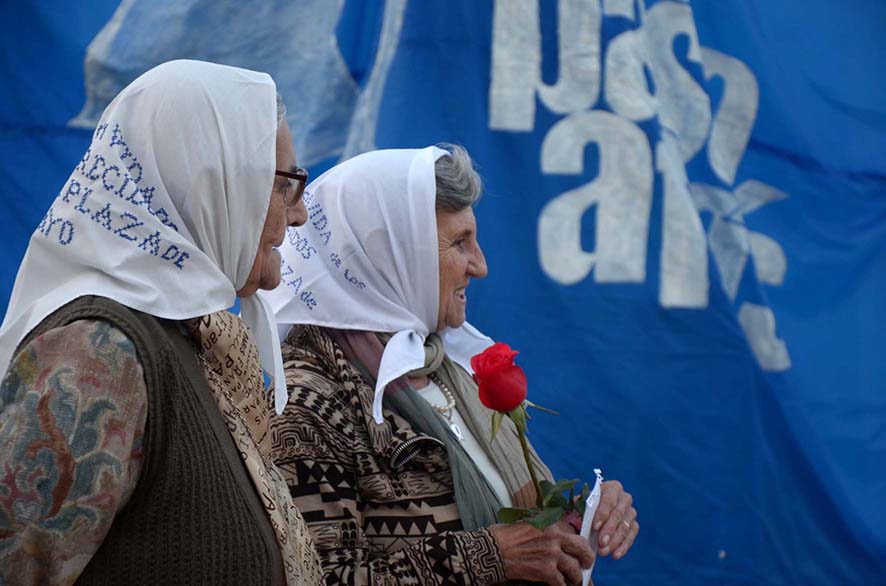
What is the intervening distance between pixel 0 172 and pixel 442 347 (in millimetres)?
1335

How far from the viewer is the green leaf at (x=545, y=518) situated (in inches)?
74.2

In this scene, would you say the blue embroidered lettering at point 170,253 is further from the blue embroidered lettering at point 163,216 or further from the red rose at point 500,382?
the red rose at point 500,382

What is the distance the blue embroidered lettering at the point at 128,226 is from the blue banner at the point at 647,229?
1.69 meters

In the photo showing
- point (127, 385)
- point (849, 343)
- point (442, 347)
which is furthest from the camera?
point (849, 343)

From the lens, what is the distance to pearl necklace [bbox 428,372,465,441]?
217 cm

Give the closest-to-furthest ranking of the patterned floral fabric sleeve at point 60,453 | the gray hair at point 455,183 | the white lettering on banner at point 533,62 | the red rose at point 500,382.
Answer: the patterned floral fabric sleeve at point 60,453 → the red rose at point 500,382 → the gray hair at point 455,183 → the white lettering on banner at point 533,62

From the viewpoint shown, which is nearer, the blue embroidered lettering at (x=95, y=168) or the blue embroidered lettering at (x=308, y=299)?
the blue embroidered lettering at (x=95, y=168)

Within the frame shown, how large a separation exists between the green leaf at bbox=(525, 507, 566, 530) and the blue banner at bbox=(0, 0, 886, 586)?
4.03 feet

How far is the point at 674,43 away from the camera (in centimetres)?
331

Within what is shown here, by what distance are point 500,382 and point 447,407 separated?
1.79ft

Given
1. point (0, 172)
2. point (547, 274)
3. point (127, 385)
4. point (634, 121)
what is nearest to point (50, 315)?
point (127, 385)

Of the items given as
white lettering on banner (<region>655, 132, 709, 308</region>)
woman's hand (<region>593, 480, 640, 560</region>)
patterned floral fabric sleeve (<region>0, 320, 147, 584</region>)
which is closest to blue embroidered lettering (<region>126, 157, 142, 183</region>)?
patterned floral fabric sleeve (<region>0, 320, 147, 584</region>)

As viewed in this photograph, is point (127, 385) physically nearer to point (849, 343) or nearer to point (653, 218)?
point (653, 218)

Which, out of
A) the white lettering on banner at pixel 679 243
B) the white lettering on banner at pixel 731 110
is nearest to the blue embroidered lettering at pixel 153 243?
the white lettering on banner at pixel 679 243
